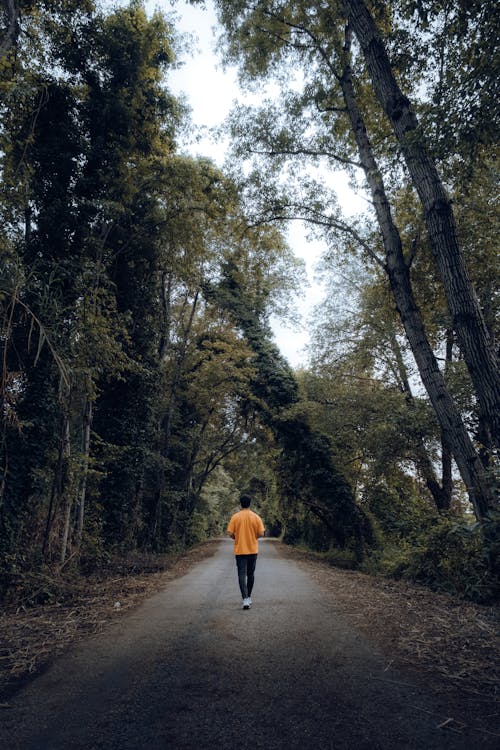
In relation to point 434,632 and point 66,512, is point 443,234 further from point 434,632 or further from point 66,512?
point 66,512

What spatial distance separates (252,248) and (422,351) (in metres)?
5.70

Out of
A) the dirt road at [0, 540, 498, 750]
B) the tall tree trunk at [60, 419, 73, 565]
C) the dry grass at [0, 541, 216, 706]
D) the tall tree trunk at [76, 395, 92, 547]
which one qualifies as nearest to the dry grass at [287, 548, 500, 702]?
the dirt road at [0, 540, 498, 750]

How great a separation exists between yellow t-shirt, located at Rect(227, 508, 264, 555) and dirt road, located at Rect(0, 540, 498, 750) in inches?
61.9

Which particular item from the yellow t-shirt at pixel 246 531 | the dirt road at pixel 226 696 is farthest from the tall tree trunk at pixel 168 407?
the dirt road at pixel 226 696

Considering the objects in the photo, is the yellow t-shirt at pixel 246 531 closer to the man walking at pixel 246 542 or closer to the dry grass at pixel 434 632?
the man walking at pixel 246 542

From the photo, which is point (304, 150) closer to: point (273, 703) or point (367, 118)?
point (367, 118)

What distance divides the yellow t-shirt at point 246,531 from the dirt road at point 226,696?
5.16 feet

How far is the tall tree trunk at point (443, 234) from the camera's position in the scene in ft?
16.1

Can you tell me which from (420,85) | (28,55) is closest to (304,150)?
(420,85)

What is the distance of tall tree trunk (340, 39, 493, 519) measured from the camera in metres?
5.49

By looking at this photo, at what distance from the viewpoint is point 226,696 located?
8.78 feet

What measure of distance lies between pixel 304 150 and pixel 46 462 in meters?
8.24

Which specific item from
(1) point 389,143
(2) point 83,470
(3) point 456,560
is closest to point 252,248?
(1) point 389,143

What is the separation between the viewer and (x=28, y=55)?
7.68 m
